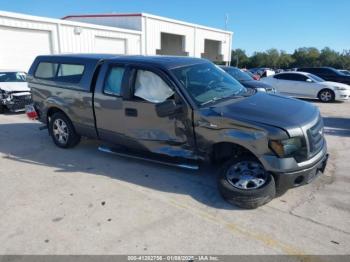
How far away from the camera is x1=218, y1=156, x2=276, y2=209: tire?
396 cm

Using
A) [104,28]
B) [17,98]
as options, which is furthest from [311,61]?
[17,98]

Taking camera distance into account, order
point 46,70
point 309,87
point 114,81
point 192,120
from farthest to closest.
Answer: point 309,87, point 46,70, point 114,81, point 192,120

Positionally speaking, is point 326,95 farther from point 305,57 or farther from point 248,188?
Result: point 305,57

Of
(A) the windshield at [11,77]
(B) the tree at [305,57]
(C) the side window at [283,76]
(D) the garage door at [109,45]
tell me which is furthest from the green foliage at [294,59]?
(A) the windshield at [11,77]

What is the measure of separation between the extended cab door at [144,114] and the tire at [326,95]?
39.8ft

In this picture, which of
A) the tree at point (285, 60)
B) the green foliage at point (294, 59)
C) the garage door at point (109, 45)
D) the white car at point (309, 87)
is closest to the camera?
the white car at point (309, 87)

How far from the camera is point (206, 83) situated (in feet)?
16.5

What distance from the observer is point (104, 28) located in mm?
24266

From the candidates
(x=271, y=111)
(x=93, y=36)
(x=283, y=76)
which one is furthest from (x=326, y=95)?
(x=93, y=36)

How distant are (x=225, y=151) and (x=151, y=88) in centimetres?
151

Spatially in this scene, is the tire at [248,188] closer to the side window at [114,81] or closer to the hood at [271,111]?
the hood at [271,111]

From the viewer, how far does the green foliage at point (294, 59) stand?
267 feet

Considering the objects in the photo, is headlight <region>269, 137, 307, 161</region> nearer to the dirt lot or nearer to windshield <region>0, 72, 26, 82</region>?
the dirt lot

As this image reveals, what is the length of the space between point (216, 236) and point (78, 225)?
5.19 feet
